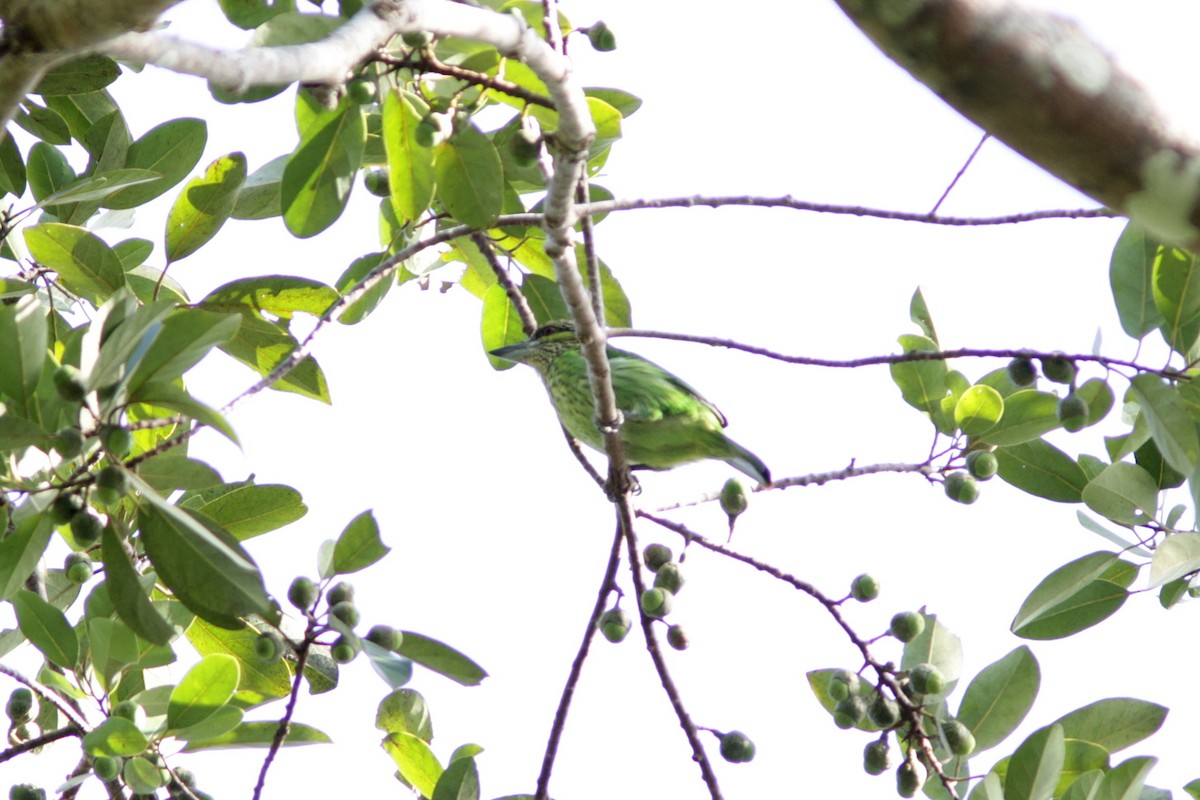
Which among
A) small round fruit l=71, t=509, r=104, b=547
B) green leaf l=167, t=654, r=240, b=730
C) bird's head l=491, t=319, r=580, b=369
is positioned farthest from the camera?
bird's head l=491, t=319, r=580, b=369

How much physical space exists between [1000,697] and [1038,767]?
0.35 m

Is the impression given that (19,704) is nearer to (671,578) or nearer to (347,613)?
(347,613)

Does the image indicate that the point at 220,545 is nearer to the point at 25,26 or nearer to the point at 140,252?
the point at 25,26

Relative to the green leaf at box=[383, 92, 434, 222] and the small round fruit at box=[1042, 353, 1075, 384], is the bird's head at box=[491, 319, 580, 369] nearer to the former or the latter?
the green leaf at box=[383, 92, 434, 222]

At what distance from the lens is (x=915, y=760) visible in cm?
275

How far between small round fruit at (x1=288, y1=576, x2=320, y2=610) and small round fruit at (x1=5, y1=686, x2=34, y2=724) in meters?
0.98

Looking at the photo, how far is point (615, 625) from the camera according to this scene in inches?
115

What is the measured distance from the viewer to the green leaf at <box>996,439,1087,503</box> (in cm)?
312

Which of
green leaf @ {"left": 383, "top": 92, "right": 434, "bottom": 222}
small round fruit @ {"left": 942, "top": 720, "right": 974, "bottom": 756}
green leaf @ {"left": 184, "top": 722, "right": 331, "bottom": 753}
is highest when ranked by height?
green leaf @ {"left": 383, "top": 92, "right": 434, "bottom": 222}

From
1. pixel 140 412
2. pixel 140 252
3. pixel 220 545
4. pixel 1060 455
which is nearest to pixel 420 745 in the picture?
pixel 140 412

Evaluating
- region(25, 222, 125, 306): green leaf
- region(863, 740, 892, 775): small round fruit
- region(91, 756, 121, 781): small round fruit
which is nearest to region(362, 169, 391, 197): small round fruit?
region(25, 222, 125, 306): green leaf

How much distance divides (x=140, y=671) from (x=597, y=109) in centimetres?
183

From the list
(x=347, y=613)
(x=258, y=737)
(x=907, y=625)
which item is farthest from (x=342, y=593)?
(x=907, y=625)

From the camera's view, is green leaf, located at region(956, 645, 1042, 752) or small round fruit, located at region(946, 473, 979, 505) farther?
small round fruit, located at region(946, 473, 979, 505)
